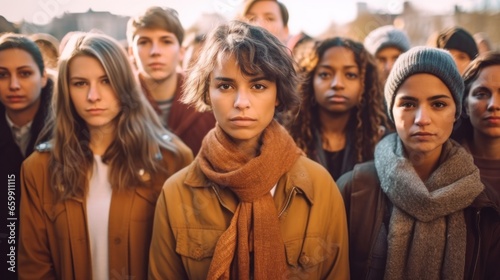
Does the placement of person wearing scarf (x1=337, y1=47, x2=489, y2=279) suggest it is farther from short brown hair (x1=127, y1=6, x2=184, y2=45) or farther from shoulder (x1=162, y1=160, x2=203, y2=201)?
short brown hair (x1=127, y1=6, x2=184, y2=45)

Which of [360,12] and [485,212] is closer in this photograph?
[485,212]

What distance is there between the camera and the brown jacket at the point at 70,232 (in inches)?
102

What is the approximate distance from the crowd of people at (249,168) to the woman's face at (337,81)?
0.01 metres

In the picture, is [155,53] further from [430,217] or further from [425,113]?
[430,217]

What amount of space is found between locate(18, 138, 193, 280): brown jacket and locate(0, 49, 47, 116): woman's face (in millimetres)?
484

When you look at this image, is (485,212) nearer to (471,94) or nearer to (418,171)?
(418,171)

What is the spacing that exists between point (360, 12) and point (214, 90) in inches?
94.6

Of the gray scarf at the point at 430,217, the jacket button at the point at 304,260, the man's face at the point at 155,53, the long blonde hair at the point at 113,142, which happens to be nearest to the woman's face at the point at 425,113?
the gray scarf at the point at 430,217

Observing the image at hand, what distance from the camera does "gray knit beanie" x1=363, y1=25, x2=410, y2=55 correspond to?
159 inches

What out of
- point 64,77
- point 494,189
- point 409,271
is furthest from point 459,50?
point 64,77

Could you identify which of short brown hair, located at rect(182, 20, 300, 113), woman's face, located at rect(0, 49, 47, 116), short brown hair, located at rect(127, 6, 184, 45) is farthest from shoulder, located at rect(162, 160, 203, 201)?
short brown hair, located at rect(127, 6, 184, 45)

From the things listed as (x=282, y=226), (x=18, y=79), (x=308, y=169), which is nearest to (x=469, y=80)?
(x=308, y=169)

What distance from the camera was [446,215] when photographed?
2.32m

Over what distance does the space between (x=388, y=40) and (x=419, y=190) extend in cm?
213
